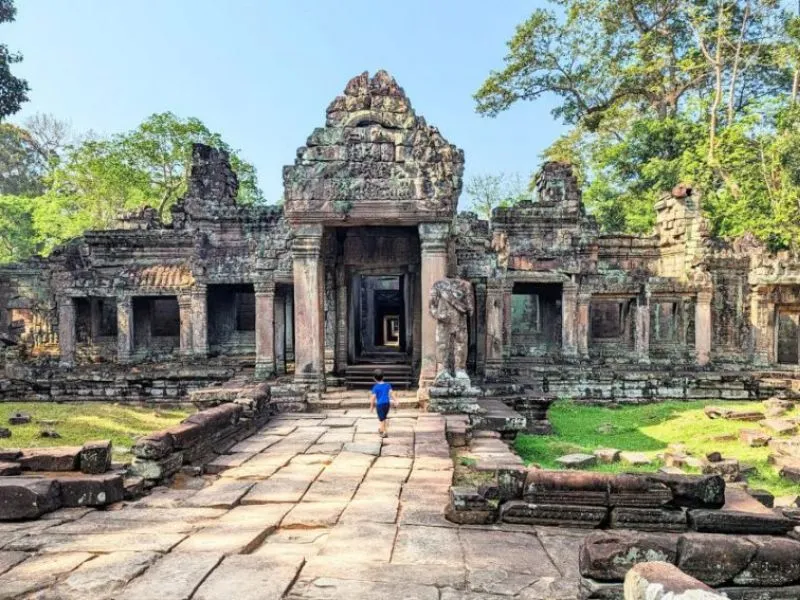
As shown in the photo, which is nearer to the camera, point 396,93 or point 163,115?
point 396,93

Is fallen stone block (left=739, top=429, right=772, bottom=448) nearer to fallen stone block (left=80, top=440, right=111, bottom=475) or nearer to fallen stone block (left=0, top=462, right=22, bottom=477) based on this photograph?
fallen stone block (left=80, top=440, right=111, bottom=475)

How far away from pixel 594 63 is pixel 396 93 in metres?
21.9

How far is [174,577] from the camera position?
3182mm

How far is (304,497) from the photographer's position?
4809 mm

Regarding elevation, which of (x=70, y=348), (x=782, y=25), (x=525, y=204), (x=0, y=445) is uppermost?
(x=782, y=25)

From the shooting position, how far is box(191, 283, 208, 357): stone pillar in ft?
52.8

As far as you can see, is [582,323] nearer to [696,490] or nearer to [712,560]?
[696,490]

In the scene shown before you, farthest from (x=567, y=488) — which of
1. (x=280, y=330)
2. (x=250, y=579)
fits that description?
(x=280, y=330)

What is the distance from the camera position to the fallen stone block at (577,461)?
750 cm

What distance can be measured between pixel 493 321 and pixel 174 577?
1120 cm

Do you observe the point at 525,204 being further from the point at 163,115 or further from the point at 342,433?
the point at 163,115

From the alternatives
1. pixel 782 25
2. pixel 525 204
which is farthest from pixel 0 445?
pixel 782 25

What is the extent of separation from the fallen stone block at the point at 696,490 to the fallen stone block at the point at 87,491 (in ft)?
14.3

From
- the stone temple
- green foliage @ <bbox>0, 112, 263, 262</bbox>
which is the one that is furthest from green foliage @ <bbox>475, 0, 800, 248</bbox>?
green foliage @ <bbox>0, 112, 263, 262</bbox>
